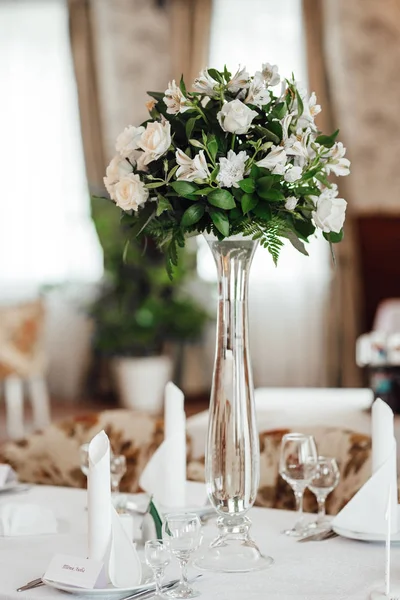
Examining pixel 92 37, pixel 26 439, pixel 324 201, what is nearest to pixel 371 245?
pixel 92 37

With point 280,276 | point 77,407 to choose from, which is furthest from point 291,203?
point 77,407

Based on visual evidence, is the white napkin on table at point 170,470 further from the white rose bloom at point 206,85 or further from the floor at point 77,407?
the floor at point 77,407

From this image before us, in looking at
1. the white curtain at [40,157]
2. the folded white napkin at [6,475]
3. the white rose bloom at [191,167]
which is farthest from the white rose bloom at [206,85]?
the white curtain at [40,157]

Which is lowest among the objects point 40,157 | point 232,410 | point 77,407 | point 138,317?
point 77,407

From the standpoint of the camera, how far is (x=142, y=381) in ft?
21.8

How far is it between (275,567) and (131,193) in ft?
2.10

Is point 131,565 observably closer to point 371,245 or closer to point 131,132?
point 131,132

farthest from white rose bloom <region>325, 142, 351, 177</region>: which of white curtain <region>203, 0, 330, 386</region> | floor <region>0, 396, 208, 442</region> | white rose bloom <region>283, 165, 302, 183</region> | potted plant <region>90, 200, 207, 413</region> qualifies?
white curtain <region>203, 0, 330, 386</region>

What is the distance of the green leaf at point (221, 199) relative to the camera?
153cm

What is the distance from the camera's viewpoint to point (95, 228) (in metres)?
6.78

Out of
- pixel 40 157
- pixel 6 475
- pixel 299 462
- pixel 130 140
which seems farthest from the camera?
pixel 40 157

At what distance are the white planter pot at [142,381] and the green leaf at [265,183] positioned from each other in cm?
513

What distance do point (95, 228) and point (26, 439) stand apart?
4394mm

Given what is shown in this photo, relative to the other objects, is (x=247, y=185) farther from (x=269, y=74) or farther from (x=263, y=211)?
(x=269, y=74)
